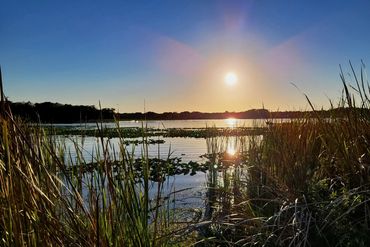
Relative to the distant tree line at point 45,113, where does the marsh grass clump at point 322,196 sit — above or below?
below

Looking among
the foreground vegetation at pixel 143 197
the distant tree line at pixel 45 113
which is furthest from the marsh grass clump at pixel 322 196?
the distant tree line at pixel 45 113

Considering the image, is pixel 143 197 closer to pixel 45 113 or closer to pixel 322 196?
pixel 322 196

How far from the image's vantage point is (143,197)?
265 cm

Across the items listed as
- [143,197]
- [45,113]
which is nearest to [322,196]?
[143,197]

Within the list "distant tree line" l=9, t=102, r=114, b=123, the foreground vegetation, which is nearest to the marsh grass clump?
the foreground vegetation

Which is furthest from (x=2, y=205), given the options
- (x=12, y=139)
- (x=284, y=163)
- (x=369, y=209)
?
(x=284, y=163)

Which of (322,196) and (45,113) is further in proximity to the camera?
(45,113)

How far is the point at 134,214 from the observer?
8.65ft

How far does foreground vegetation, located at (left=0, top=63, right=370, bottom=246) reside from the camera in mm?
2184

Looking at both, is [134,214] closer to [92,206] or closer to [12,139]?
[92,206]

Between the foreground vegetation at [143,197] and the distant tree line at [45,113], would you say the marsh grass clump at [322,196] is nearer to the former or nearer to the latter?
the foreground vegetation at [143,197]

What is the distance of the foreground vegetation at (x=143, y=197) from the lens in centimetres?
218

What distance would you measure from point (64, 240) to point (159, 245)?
87 centimetres

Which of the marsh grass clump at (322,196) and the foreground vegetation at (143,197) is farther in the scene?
the marsh grass clump at (322,196)
